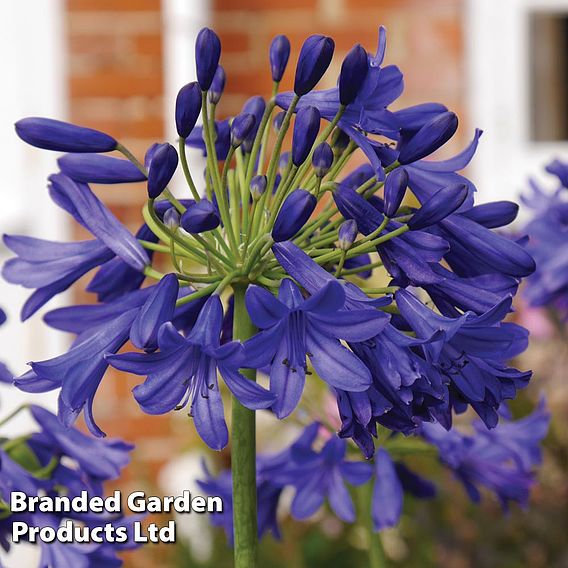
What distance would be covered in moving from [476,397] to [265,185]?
247mm

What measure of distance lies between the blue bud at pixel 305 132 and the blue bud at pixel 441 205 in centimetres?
10

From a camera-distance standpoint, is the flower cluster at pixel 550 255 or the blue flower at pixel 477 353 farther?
the flower cluster at pixel 550 255

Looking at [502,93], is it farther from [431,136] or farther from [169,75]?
[431,136]

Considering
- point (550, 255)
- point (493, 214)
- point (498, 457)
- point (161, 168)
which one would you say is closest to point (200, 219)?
point (161, 168)

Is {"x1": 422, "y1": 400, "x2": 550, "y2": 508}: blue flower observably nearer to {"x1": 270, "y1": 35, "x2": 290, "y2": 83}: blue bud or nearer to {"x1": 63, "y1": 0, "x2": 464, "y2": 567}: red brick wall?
{"x1": 270, "y1": 35, "x2": 290, "y2": 83}: blue bud

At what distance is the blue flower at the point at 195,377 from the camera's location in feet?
2.74

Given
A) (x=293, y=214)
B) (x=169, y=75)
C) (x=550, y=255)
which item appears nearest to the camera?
(x=293, y=214)

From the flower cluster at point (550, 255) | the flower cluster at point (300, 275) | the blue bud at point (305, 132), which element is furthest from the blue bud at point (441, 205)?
the flower cluster at point (550, 255)

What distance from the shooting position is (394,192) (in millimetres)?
873

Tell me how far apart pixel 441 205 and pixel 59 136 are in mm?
323

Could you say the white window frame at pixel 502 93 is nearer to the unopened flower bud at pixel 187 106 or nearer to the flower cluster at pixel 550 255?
the flower cluster at pixel 550 255

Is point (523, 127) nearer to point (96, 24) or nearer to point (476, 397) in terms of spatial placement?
point (96, 24)

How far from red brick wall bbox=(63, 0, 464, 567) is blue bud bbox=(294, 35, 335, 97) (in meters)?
2.57

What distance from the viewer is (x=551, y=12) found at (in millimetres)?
3641
